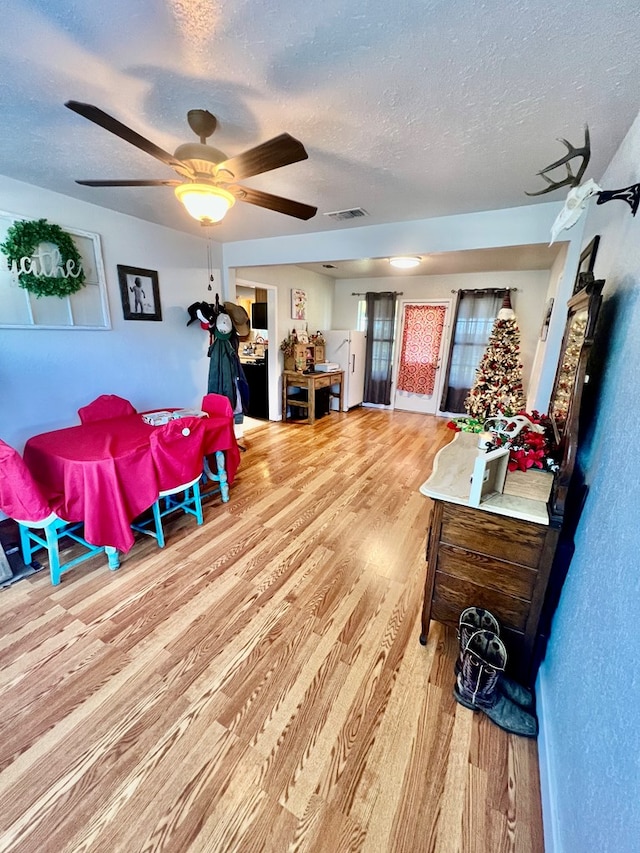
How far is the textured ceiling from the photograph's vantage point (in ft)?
3.27

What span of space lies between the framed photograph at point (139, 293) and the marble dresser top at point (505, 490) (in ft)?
9.99

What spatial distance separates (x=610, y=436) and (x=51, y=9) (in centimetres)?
220

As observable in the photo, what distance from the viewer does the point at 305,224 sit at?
2.98 meters

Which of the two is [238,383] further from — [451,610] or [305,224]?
[451,610]

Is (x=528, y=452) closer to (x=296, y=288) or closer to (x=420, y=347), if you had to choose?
(x=296, y=288)

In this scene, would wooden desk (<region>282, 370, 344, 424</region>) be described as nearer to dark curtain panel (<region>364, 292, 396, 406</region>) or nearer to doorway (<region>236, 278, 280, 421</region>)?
doorway (<region>236, 278, 280, 421</region>)

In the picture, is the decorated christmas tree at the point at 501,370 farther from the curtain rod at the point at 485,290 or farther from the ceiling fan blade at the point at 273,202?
the ceiling fan blade at the point at 273,202

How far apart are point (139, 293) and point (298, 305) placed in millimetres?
2609

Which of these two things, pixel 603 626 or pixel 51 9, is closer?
pixel 603 626

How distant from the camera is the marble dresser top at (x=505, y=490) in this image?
1283 millimetres

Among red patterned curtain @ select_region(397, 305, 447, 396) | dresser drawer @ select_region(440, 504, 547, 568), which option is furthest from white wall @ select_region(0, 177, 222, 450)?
red patterned curtain @ select_region(397, 305, 447, 396)

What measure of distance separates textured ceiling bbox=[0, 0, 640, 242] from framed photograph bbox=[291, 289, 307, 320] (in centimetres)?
313

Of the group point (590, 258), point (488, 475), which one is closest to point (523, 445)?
point (488, 475)

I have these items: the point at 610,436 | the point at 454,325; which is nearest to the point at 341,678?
the point at 610,436
